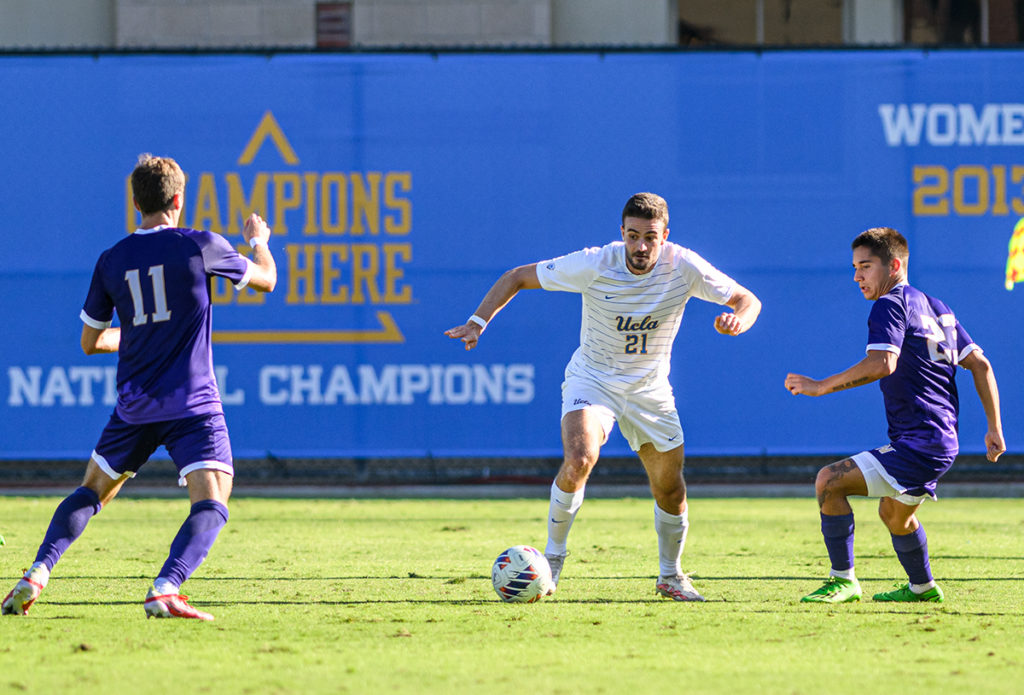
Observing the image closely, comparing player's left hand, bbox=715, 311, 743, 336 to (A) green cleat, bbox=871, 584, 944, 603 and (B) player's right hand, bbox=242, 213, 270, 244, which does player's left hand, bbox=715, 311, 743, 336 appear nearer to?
(A) green cleat, bbox=871, 584, 944, 603

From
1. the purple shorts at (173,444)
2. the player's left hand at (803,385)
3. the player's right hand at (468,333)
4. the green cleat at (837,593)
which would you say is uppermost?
the player's right hand at (468,333)

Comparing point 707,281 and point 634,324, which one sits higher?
point 707,281

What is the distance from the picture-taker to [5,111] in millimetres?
14266

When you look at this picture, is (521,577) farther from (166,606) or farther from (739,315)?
(166,606)

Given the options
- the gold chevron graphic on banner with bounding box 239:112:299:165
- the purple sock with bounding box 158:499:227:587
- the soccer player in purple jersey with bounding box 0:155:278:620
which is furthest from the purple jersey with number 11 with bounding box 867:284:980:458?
the gold chevron graphic on banner with bounding box 239:112:299:165

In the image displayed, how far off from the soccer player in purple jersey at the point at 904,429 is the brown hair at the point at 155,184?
347cm

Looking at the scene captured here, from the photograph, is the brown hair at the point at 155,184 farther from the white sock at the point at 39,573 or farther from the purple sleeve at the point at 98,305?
the white sock at the point at 39,573

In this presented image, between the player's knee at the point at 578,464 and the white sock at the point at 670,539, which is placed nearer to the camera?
the player's knee at the point at 578,464

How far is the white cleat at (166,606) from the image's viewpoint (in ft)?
19.7

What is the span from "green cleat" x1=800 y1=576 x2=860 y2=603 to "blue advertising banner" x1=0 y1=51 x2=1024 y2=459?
6960 millimetres

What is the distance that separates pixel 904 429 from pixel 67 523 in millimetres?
4197

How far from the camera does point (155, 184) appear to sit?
20.8 ft

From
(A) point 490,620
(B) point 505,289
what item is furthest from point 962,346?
(A) point 490,620

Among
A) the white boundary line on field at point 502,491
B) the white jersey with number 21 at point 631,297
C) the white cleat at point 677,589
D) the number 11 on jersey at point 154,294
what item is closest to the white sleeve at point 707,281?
the white jersey with number 21 at point 631,297
